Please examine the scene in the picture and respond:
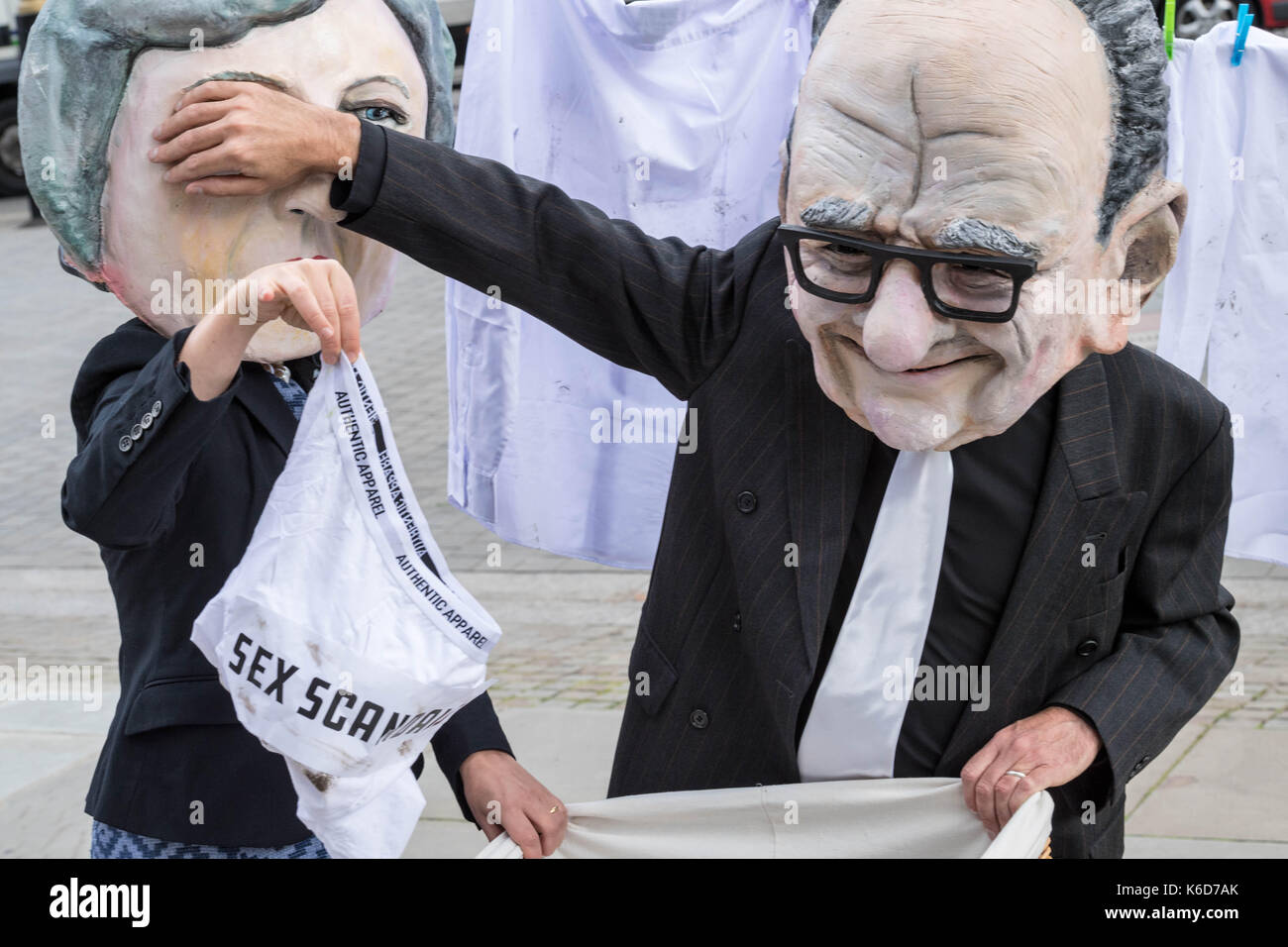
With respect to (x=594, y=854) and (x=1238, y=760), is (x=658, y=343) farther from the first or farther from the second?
(x=1238, y=760)

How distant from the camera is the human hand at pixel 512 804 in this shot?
7.90 ft

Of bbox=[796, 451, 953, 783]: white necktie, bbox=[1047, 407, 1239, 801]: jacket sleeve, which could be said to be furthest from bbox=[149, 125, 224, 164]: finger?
bbox=[1047, 407, 1239, 801]: jacket sleeve

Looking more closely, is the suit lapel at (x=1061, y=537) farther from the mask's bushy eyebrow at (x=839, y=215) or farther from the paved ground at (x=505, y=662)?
the paved ground at (x=505, y=662)

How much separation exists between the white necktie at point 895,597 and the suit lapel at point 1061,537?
0.39 feet

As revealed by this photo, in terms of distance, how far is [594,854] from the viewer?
2475 millimetres

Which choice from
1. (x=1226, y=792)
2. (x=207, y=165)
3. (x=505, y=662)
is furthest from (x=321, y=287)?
(x=505, y=662)

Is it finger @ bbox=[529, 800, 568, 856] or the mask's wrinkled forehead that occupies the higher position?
the mask's wrinkled forehead

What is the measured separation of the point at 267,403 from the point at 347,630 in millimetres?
556

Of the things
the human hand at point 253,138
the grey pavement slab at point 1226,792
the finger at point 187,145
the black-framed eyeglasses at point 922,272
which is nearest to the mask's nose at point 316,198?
the human hand at point 253,138

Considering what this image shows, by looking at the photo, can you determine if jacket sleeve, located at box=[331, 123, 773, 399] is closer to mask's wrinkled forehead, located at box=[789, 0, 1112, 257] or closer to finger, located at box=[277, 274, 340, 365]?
finger, located at box=[277, 274, 340, 365]

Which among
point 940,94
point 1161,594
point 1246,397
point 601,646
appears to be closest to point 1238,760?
point 1246,397

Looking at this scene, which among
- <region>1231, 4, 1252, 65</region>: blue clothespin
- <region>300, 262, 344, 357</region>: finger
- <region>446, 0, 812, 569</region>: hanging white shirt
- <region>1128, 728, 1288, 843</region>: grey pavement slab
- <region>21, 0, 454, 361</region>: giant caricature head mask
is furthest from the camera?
<region>1128, 728, 1288, 843</region>: grey pavement slab

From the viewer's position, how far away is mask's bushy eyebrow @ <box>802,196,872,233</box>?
2.01 m

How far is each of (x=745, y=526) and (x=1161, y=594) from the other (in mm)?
614
